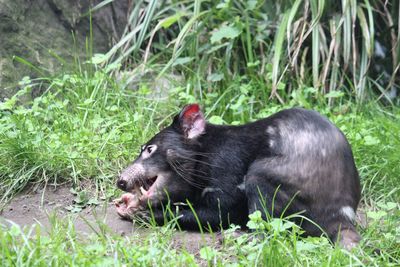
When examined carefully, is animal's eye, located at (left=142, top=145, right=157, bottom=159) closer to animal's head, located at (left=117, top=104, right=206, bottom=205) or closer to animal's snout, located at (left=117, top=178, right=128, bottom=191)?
animal's head, located at (left=117, top=104, right=206, bottom=205)

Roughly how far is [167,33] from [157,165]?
2.19 m

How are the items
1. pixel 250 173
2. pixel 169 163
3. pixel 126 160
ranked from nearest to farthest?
1. pixel 250 173
2. pixel 169 163
3. pixel 126 160

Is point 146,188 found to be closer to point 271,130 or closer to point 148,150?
point 148,150

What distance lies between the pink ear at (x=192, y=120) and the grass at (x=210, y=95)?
57 centimetres

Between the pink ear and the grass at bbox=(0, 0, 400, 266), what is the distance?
1.85 feet

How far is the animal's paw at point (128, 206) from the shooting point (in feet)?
13.5

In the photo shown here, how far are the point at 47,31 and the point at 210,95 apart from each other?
50.0 inches

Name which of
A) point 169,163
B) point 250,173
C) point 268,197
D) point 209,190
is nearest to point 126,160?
point 169,163

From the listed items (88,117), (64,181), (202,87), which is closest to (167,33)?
(202,87)

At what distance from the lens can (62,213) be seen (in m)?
4.25

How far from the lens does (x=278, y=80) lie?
5.46 m

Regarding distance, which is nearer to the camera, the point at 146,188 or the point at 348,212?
the point at 348,212

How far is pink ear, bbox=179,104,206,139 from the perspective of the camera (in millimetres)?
4289

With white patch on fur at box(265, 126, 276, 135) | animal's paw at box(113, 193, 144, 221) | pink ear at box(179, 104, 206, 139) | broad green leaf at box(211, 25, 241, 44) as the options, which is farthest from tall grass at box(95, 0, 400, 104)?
animal's paw at box(113, 193, 144, 221)
